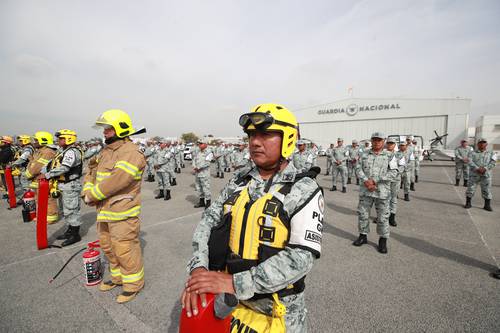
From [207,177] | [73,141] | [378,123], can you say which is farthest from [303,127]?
[73,141]

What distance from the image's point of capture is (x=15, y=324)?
2.73 meters

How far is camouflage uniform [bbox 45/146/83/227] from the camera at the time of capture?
16.1 ft

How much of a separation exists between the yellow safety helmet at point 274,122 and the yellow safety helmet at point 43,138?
728 cm

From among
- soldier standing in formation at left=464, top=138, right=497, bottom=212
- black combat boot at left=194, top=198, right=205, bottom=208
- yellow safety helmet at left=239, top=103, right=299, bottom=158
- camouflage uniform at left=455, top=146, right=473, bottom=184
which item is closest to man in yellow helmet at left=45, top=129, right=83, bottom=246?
black combat boot at left=194, top=198, right=205, bottom=208

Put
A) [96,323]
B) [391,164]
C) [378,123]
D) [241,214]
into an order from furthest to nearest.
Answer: [378,123]
[391,164]
[96,323]
[241,214]

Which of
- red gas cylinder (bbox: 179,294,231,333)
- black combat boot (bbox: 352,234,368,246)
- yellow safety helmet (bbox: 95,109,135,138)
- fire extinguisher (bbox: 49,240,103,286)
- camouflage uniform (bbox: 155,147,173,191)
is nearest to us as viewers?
red gas cylinder (bbox: 179,294,231,333)

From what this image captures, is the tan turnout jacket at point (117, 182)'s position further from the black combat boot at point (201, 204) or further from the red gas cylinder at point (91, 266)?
the black combat boot at point (201, 204)

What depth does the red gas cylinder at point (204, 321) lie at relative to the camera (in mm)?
1118

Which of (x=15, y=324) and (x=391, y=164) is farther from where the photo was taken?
(x=391, y=164)

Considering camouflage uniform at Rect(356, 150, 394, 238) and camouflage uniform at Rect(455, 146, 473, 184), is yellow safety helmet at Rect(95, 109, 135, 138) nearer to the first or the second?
camouflage uniform at Rect(356, 150, 394, 238)

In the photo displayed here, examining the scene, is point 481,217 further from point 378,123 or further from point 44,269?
point 378,123

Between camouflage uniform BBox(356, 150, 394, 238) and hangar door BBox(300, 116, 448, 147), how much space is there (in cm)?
3389

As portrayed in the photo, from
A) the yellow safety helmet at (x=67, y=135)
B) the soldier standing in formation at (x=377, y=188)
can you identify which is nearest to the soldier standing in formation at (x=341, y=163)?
the soldier standing in formation at (x=377, y=188)

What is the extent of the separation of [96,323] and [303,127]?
4216cm
